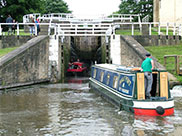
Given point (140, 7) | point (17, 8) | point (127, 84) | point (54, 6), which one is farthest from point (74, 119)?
point (54, 6)

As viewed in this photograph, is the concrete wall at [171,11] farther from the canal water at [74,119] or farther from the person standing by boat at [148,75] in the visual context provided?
the person standing by boat at [148,75]

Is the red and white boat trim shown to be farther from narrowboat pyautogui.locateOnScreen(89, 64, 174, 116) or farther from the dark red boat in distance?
the dark red boat in distance

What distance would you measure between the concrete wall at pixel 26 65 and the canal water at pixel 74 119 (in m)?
1.96

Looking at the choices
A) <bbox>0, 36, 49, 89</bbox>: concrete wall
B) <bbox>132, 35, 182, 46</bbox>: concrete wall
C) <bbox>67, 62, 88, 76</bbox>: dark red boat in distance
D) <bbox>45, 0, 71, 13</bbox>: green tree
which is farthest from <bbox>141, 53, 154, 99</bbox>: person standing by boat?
<bbox>45, 0, 71, 13</bbox>: green tree

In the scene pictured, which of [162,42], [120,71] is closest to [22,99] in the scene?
[120,71]

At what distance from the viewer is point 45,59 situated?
17.9m

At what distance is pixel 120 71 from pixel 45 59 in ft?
26.8

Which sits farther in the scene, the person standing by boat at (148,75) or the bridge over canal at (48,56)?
the bridge over canal at (48,56)

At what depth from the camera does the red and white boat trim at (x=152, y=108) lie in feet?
29.8

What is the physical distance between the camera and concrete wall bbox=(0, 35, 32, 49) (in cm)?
1984

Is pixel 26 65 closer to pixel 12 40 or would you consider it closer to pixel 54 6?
pixel 12 40

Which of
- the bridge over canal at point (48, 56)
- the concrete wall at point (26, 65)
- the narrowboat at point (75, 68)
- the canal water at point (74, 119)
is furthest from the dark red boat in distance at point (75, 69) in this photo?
the canal water at point (74, 119)

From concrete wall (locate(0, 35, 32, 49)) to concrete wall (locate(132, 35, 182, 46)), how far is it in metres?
7.79

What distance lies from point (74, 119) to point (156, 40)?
1317 centimetres
